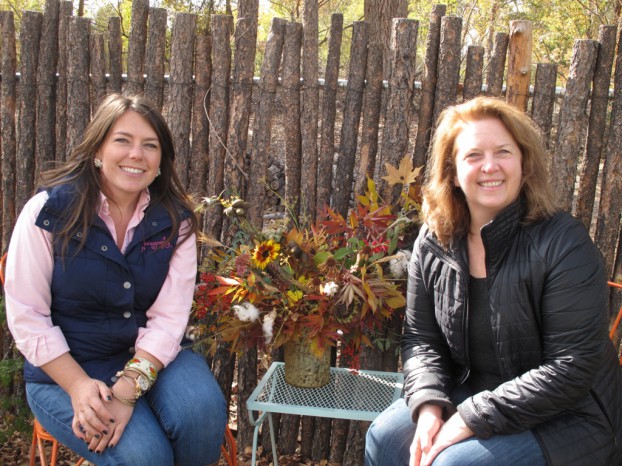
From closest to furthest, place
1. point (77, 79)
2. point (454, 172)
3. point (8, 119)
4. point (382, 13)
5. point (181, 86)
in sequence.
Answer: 1. point (454, 172)
2. point (181, 86)
3. point (77, 79)
4. point (8, 119)
5. point (382, 13)

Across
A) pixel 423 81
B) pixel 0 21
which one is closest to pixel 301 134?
pixel 423 81

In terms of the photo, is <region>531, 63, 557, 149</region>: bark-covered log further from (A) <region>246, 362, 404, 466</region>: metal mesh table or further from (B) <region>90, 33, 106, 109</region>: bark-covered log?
(B) <region>90, 33, 106, 109</region>: bark-covered log

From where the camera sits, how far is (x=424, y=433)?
2104mm

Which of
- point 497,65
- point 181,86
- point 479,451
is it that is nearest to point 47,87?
point 181,86

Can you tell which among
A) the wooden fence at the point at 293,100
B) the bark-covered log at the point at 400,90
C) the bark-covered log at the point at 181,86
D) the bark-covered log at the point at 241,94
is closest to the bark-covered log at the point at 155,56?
the wooden fence at the point at 293,100

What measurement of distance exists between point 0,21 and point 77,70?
0.59 m

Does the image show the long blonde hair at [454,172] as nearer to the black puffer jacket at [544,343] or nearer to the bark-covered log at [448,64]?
the black puffer jacket at [544,343]

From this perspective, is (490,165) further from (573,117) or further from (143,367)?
(143,367)

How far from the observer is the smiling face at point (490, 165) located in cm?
221

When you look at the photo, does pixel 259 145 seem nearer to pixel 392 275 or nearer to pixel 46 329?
pixel 392 275

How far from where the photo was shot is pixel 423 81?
10.2 ft

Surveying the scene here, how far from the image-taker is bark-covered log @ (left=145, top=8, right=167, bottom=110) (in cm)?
330

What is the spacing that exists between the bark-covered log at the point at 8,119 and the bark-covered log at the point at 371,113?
1969mm

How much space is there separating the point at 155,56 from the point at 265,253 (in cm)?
145
